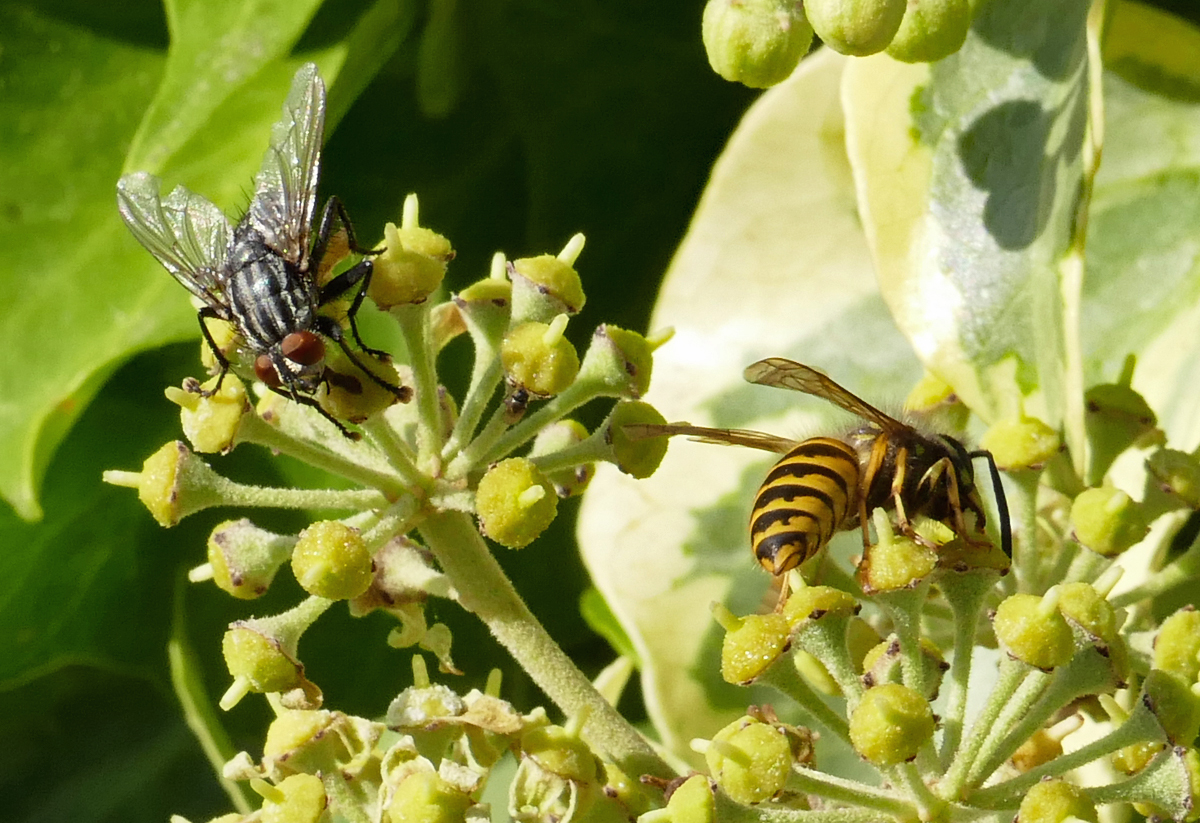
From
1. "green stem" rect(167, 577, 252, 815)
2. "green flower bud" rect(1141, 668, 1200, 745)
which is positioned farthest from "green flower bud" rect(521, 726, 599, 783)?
"green stem" rect(167, 577, 252, 815)

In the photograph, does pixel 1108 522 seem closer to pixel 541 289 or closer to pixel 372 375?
pixel 541 289

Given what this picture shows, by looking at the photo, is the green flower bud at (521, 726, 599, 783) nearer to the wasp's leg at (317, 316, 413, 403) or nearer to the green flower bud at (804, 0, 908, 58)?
the wasp's leg at (317, 316, 413, 403)

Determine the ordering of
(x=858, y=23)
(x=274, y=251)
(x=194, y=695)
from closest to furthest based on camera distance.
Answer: (x=858, y=23) → (x=274, y=251) → (x=194, y=695)

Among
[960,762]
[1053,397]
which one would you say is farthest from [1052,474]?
[960,762]

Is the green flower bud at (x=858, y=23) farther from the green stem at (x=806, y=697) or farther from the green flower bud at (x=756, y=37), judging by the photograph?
the green stem at (x=806, y=697)

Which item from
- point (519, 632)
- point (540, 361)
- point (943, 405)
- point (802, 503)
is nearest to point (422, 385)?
point (540, 361)

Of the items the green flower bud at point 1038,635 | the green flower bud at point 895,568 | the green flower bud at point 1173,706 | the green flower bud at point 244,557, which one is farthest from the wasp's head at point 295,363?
the green flower bud at point 1173,706

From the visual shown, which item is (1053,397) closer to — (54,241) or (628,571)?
(628,571)
